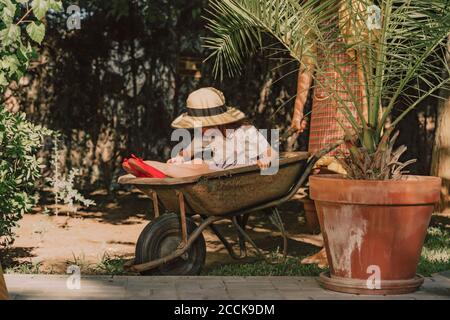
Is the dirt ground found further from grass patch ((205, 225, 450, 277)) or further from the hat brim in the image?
the hat brim

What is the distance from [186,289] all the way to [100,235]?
10.6 ft

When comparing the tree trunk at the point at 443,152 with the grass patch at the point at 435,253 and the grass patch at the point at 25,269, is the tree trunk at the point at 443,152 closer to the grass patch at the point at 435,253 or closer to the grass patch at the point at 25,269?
the grass patch at the point at 435,253

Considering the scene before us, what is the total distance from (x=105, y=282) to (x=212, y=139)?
129 cm

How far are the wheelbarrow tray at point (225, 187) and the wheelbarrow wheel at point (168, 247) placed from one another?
12 centimetres

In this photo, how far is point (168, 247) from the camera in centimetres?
477

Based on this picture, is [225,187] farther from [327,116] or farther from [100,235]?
[100,235]

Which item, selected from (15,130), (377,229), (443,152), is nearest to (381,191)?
(377,229)

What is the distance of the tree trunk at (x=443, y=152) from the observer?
880cm

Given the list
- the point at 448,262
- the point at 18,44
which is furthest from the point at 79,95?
the point at 448,262

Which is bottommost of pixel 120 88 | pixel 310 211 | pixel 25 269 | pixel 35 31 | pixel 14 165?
pixel 25 269

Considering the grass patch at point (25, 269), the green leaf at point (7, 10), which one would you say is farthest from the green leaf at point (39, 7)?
the grass patch at point (25, 269)

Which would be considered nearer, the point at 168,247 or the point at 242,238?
the point at 168,247

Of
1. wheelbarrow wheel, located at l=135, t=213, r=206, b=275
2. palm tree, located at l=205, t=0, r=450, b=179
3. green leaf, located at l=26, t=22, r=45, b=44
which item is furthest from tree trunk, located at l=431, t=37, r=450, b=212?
green leaf, located at l=26, t=22, r=45, b=44

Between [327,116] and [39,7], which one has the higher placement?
[39,7]
